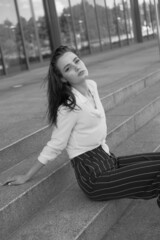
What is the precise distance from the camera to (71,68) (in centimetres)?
240

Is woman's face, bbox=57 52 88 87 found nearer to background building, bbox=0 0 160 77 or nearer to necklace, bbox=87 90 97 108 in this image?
Result: necklace, bbox=87 90 97 108

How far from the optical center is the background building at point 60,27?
1212cm

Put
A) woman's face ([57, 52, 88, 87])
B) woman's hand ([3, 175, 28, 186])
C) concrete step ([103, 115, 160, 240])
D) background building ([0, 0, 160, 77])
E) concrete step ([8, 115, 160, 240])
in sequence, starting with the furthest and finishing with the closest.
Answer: background building ([0, 0, 160, 77]) → woman's hand ([3, 175, 28, 186]) → concrete step ([103, 115, 160, 240]) → woman's face ([57, 52, 88, 87]) → concrete step ([8, 115, 160, 240])

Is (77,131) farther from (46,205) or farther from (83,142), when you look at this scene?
(46,205)

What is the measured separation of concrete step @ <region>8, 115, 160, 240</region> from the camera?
2270mm

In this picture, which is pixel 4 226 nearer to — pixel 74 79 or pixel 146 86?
pixel 74 79

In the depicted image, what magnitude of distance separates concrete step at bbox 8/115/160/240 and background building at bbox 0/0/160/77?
9477mm

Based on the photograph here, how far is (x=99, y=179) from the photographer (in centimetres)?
240

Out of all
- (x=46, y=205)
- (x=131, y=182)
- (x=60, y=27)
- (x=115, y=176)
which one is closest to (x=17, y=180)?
(x=46, y=205)

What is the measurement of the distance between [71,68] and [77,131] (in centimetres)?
45

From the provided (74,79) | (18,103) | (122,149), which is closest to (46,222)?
(74,79)

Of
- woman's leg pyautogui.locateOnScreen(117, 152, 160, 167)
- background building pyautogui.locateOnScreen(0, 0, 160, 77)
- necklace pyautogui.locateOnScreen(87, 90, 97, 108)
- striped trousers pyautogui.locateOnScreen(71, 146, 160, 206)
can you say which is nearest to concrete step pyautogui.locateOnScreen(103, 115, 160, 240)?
striped trousers pyautogui.locateOnScreen(71, 146, 160, 206)

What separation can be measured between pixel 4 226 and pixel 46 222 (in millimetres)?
283

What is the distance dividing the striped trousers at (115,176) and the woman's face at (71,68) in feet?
1.78
